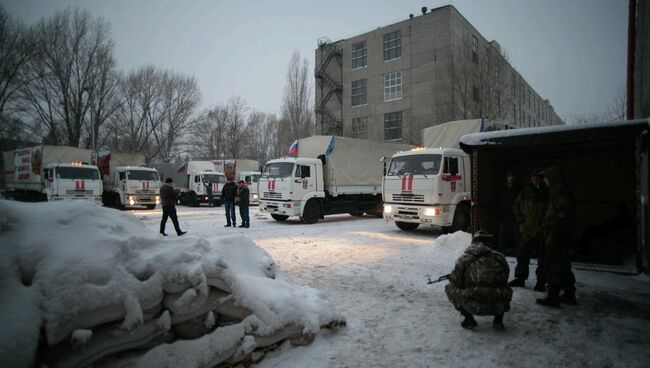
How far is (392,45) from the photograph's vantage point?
33.7 meters

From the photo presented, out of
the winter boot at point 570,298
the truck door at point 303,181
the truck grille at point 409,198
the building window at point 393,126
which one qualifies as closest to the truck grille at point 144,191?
the truck door at point 303,181

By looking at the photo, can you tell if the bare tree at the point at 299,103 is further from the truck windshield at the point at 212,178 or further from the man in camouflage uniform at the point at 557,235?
the man in camouflage uniform at the point at 557,235

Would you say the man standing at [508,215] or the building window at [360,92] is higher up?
the building window at [360,92]

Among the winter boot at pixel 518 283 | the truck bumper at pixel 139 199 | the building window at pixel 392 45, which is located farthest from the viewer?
the building window at pixel 392 45

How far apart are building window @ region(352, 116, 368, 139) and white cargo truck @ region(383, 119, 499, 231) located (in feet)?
77.7

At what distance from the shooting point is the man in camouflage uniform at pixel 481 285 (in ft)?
12.2

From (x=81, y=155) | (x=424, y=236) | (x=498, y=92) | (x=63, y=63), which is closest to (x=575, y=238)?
(x=424, y=236)

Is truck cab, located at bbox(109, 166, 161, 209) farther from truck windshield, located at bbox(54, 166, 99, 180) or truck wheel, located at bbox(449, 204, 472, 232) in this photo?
truck wheel, located at bbox(449, 204, 472, 232)

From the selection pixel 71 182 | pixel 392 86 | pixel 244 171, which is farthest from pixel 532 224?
pixel 392 86

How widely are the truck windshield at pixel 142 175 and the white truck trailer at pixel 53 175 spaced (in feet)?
6.71

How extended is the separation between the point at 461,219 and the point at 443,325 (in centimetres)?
746

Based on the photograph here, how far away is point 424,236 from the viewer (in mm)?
11062

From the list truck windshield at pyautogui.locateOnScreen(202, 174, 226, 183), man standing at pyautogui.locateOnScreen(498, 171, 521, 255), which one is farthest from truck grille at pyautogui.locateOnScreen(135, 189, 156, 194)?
man standing at pyautogui.locateOnScreen(498, 171, 521, 255)

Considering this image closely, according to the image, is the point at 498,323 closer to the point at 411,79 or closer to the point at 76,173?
the point at 76,173
